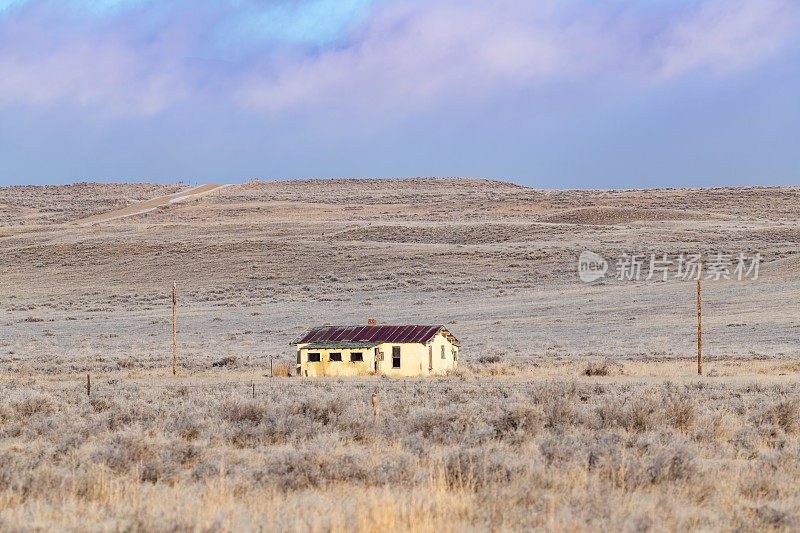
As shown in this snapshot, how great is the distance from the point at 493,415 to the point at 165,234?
238 feet

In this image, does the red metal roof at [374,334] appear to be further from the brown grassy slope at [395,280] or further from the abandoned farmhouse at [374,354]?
the brown grassy slope at [395,280]

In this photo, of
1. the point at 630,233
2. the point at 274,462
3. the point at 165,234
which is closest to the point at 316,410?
the point at 274,462

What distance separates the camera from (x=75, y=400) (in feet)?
70.6

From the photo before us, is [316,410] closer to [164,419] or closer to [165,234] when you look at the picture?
[164,419]

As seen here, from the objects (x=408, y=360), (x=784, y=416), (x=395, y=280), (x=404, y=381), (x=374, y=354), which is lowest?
(x=784, y=416)

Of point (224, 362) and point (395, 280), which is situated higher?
point (395, 280)

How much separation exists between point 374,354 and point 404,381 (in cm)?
455

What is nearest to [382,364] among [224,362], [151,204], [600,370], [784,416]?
[224,362]

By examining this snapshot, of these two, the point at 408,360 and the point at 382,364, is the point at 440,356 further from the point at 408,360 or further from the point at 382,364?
the point at 382,364

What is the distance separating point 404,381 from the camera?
28.2 metres

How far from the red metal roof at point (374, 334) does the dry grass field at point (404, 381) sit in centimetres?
181

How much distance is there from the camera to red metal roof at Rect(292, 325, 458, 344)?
32969 mm

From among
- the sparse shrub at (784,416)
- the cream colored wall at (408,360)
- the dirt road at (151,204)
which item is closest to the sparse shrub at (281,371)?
the cream colored wall at (408,360)

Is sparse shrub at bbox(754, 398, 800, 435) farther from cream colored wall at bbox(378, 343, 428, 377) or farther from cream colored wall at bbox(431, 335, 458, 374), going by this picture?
cream colored wall at bbox(431, 335, 458, 374)
